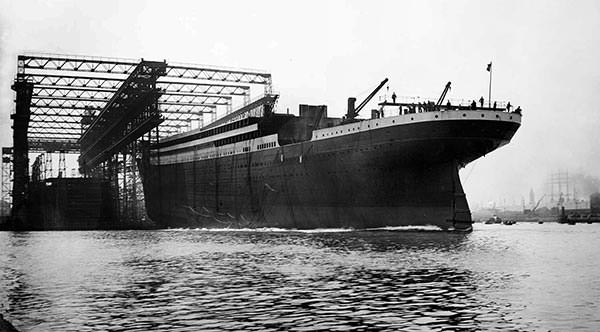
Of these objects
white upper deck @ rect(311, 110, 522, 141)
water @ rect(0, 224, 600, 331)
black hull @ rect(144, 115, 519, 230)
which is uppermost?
white upper deck @ rect(311, 110, 522, 141)

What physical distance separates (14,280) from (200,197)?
45461mm

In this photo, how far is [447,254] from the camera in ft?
97.8

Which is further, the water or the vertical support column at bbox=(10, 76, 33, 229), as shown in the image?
the vertical support column at bbox=(10, 76, 33, 229)

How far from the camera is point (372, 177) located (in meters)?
45.6

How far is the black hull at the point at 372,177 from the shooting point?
43406 mm

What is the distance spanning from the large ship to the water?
1190 centimetres

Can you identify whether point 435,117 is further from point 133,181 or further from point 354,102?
point 133,181

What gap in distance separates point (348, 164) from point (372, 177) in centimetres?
220

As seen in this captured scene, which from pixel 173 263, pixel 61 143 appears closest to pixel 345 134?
pixel 173 263

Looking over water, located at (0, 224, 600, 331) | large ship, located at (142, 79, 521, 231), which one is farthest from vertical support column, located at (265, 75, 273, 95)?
water, located at (0, 224, 600, 331)

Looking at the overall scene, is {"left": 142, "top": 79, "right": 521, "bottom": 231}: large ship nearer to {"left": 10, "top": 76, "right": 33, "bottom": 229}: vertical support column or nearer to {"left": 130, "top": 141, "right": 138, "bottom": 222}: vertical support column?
{"left": 130, "top": 141, "right": 138, "bottom": 222}: vertical support column

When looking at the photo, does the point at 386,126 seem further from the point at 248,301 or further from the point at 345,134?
the point at 248,301

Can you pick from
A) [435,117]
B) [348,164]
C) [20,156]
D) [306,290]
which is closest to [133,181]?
[20,156]

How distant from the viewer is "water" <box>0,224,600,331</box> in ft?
47.5
